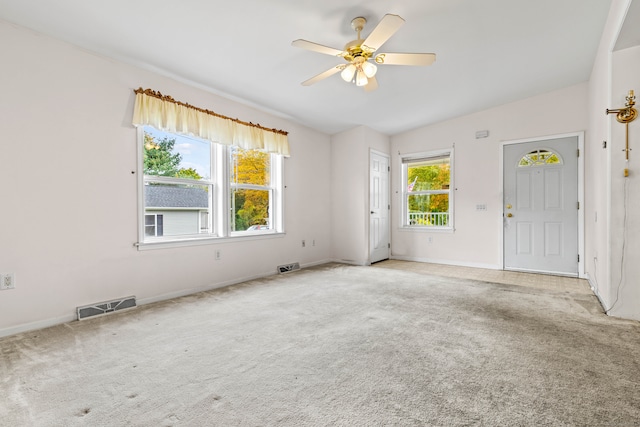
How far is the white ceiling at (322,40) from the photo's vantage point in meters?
2.52

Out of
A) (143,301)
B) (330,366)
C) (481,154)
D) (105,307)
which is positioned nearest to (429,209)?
(481,154)

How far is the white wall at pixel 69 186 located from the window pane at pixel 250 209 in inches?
35.4

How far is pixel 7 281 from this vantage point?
8.24ft

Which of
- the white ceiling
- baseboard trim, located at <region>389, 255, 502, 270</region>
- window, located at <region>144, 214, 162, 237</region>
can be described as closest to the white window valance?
the white ceiling

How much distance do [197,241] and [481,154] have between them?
4873 millimetres

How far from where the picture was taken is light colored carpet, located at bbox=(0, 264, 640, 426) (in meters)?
1.51

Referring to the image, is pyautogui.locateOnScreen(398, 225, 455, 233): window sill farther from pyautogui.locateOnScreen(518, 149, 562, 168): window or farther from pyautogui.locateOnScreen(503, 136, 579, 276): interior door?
pyautogui.locateOnScreen(518, 149, 562, 168): window

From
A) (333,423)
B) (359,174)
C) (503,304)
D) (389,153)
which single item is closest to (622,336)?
(503,304)

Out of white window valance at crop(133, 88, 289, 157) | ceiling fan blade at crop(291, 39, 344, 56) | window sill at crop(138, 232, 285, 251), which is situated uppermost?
ceiling fan blade at crop(291, 39, 344, 56)

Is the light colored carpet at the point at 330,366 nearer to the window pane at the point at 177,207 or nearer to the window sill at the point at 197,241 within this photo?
the window sill at the point at 197,241

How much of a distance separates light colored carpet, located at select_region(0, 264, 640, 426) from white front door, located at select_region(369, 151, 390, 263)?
254 centimetres

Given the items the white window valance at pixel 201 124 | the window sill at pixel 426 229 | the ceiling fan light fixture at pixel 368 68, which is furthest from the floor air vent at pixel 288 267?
the ceiling fan light fixture at pixel 368 68

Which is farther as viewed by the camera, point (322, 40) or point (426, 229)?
point (426, 229)

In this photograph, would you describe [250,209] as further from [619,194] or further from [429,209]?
[619,194]
